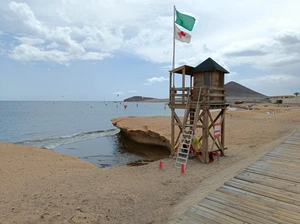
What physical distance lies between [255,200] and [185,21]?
405 inches

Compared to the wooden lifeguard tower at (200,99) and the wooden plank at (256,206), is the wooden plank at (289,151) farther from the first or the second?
the wooden plank at (256,206)

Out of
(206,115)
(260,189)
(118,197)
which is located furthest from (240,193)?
(206,115)

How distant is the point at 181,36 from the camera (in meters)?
12.5

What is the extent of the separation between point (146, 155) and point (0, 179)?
38.5 ft

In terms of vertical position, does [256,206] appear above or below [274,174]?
below

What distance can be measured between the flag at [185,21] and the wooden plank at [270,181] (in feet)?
29.1

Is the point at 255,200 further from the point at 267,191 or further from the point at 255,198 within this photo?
the point at 267,191

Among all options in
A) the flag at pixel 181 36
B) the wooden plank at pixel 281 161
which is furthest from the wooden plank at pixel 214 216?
the flag at pixel 181 36

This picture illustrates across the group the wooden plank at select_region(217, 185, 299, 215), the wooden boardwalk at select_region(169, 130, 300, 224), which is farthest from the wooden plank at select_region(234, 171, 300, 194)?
the wooden plank at select_region(217, 185, 299, 215)

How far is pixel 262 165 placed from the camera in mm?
7375

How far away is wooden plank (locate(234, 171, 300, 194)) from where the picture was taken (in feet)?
18.4

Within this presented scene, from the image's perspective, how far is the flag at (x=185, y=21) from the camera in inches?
481

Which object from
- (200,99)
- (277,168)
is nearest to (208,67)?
(200,99)

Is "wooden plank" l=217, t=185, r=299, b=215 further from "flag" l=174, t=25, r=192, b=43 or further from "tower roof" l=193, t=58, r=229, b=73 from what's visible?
"flag" l=174, t=25, r=192, b=43
